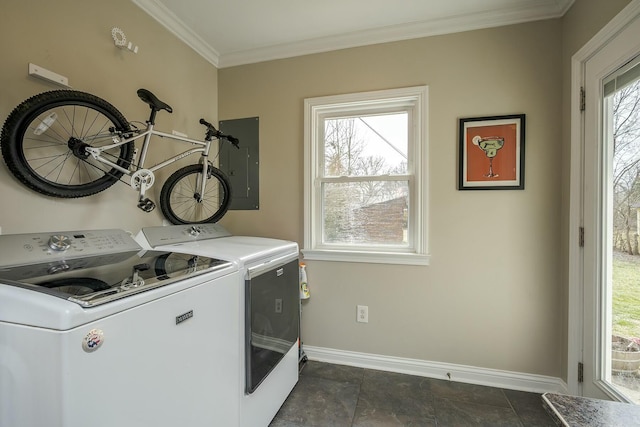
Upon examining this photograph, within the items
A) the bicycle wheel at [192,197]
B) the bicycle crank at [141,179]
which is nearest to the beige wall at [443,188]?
the bicycle wheel at [192,197]

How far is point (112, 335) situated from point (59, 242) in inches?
28.4

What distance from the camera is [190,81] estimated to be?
221 cm

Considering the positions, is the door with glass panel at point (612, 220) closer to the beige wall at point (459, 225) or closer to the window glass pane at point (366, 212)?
the beige wall at point (459, 225)

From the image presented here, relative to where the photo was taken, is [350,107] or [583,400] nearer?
[583,400]

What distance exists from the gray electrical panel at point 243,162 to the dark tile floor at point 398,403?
1437 mm

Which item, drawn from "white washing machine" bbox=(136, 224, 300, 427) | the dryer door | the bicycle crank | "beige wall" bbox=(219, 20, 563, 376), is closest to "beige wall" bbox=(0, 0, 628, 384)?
"beige wall" bbox=(219, 20, 563, 376)

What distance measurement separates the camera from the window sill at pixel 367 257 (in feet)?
6.72

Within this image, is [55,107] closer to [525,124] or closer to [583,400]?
[583,400]

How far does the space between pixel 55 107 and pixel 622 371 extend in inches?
116

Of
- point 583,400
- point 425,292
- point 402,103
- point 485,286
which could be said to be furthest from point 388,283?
point 583,400

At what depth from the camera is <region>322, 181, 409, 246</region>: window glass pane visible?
2176 mm

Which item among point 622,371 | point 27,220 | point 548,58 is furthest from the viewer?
point 548,58

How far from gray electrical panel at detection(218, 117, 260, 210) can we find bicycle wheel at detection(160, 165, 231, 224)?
0.53 ft

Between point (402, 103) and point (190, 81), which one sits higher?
point (190, 81)
